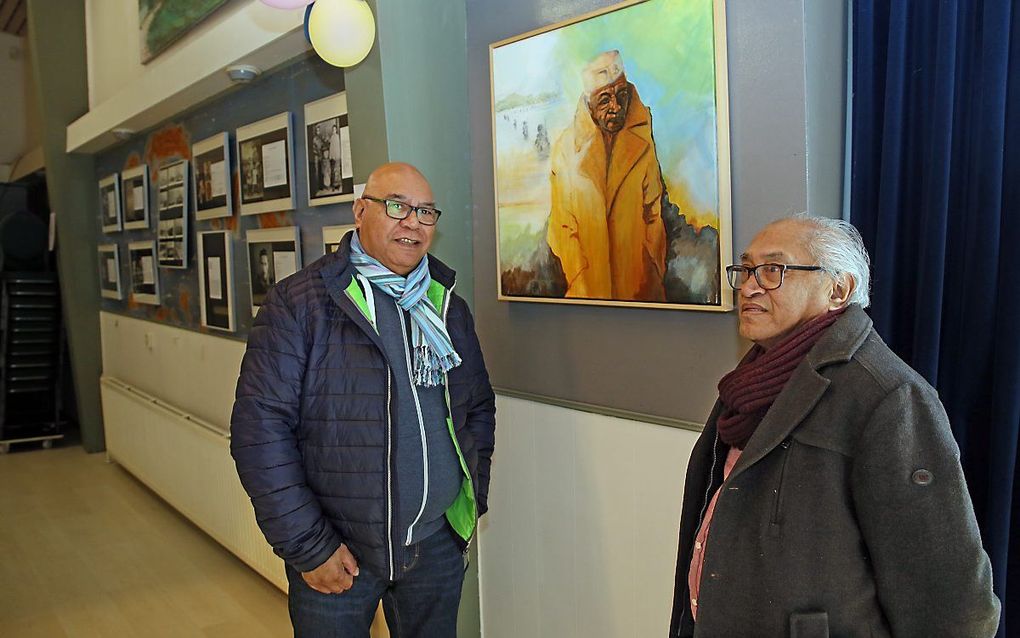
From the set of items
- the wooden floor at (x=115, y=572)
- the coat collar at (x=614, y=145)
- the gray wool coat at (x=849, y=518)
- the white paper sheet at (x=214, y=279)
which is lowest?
the wooden floor at (x=115, y=572)

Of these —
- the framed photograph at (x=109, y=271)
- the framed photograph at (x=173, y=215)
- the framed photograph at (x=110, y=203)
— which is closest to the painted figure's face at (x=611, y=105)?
the framed photograph at (x=173, y=215)

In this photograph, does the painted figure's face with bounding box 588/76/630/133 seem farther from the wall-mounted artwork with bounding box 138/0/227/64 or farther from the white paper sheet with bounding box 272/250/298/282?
the wall-mounted artwork with bounding box 138/0/227/64

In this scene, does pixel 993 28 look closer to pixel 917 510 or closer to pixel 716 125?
pixel 716 125

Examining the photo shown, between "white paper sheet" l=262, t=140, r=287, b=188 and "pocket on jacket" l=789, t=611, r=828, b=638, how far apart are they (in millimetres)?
2796

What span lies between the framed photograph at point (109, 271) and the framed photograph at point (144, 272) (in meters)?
0.22

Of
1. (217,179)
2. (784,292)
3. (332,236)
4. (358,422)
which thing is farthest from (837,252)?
(217,179)

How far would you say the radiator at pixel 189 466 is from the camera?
11.3 feet

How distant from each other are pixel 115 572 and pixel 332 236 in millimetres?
2158

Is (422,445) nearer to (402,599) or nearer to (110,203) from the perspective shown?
(402,599)

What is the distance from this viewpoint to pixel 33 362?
19.8ft

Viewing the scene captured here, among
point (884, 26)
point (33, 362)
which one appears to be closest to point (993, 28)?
point (884, 26)

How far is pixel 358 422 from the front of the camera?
1.70 m

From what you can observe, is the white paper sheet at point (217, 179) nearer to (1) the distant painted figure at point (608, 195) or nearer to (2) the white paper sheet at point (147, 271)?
(2) the white paper sheet at point (147, 271)

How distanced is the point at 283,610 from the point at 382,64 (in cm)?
238
